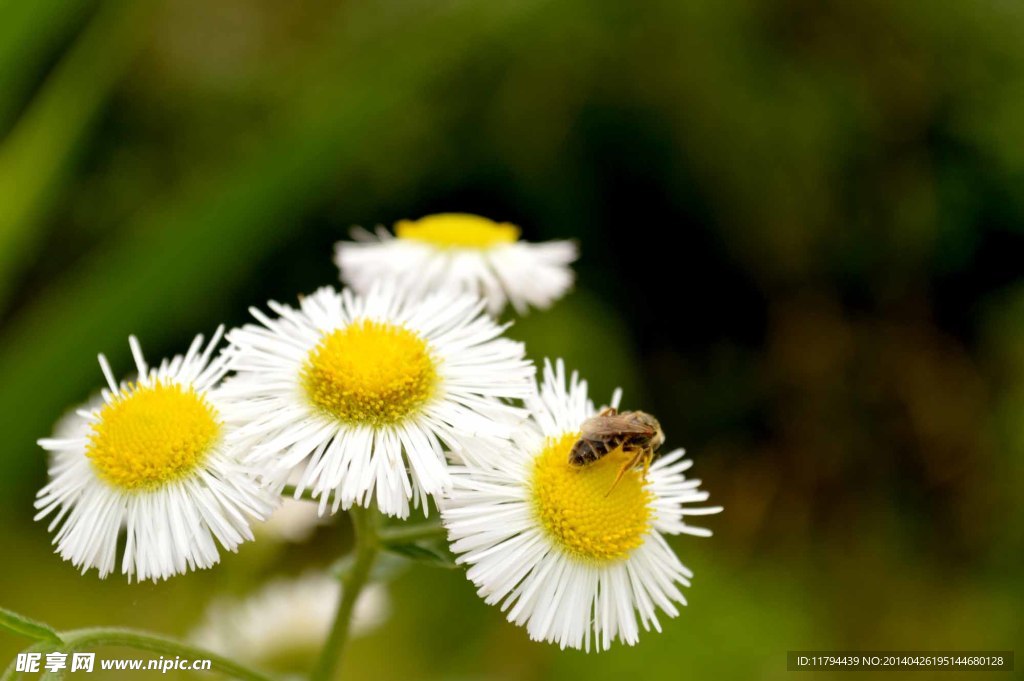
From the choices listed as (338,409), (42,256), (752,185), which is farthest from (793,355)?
(42,256)

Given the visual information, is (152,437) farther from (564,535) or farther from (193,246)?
(193,246)

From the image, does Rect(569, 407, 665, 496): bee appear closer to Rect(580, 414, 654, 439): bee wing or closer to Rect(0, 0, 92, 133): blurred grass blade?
Rect(580, 414, 654, 439): bee wing

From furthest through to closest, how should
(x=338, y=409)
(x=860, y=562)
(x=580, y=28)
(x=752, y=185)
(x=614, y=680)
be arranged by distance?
(x=580, y=28), (x=752, y=185), (x=860, y=562), (x=614, y=680), (x=338, y=409)

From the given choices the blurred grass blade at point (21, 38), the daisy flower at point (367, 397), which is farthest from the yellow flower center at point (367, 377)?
the blurred grass blade at point (21, 38)

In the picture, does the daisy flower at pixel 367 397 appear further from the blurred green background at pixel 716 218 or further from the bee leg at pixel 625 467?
the blurred green background at pixel 716 218

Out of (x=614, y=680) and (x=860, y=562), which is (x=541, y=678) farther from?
(x=860, y=562)
